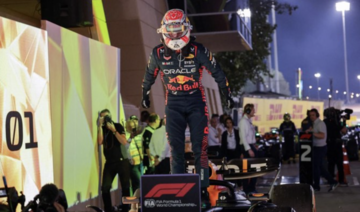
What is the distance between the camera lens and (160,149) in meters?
13.6

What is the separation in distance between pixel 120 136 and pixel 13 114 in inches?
140

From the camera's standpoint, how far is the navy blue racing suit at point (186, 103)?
7574 millimetres

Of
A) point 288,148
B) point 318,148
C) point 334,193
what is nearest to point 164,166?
point 334,193

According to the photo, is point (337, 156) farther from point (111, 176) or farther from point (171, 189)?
point (171, 189)

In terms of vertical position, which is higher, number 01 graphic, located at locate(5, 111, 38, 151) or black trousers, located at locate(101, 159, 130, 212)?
number 01 graphic, located at locate(5, 111, 38, 151)

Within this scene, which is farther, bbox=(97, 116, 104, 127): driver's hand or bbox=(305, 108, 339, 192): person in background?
bbox=(305, 108, 339, 192): person in background

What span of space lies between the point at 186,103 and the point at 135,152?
238 inches

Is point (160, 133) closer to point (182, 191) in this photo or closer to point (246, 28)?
point (182, 191)

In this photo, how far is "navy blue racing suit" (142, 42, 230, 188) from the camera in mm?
7574

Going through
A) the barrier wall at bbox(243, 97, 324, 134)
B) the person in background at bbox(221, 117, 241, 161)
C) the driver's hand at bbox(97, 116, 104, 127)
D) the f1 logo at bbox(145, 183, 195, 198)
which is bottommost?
the f1 logo at bbox(145, 183, 195, 198)

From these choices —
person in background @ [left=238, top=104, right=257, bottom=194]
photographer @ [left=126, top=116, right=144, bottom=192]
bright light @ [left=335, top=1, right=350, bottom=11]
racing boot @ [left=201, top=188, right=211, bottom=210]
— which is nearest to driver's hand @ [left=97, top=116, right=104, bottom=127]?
photographer @ [left=126, top=116, right=144, bottom=192]

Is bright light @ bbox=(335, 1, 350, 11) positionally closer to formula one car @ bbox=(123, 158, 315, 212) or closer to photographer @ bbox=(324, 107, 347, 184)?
photographer @ bbox=(324, 107, 347, 184)

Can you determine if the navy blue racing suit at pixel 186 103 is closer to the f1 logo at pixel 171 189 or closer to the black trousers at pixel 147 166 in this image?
the f1 logo at pixel 171 189

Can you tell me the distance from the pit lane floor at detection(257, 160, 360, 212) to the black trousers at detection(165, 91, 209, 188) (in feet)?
18.4
